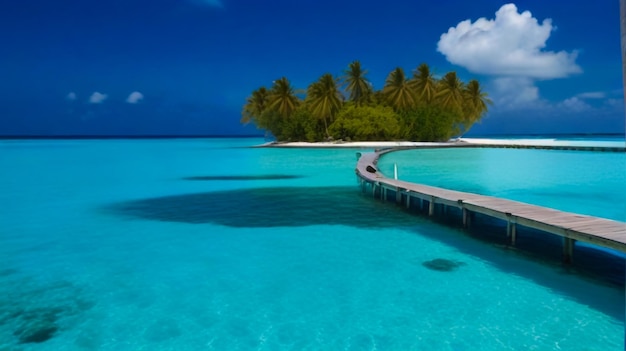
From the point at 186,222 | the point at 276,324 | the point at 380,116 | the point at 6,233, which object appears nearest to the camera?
the point at 276,324

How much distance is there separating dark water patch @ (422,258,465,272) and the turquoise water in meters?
0.03

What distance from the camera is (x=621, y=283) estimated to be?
6.86 m

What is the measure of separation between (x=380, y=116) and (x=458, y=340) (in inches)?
1986

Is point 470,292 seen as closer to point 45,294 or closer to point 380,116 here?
point 45,294

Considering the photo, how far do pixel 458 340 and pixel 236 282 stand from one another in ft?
11.1

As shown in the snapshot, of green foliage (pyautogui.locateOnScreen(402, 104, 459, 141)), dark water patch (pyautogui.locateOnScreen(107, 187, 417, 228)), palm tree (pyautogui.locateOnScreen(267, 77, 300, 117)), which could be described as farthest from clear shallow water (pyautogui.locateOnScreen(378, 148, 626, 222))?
palm tree (pyautogui.locateOnScreen(267, 77, 300, 117))

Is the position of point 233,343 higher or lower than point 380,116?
lower

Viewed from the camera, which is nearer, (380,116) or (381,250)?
(381,250)

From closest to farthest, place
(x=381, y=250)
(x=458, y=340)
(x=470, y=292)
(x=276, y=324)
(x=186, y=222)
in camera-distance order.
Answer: (x=458, y=340) < (x=276, y=324) < (x=470, y=292) < (x=381, y=250) < (x=186, y=222)

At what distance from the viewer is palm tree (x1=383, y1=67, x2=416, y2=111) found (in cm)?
5634

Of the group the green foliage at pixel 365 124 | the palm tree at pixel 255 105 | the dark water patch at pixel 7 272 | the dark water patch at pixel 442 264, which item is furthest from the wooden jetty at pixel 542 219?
the palm tree at pixel 255 105

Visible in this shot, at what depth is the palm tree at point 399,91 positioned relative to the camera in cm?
5634

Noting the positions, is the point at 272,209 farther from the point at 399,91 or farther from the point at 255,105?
the point at 255,105

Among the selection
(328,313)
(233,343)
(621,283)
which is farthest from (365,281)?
(621,283)
